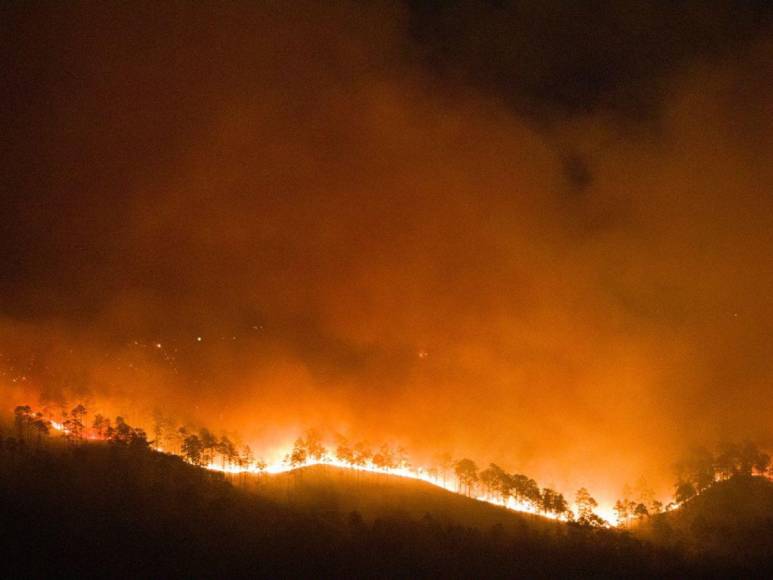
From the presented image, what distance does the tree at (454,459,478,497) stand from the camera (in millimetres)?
23953

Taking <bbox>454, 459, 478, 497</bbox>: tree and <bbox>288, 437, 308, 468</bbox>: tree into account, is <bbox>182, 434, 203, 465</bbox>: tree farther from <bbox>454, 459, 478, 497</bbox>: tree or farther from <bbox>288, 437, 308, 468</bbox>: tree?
<bbox>454, 459, 478, 497</bbox>: tree

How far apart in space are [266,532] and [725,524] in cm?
1430

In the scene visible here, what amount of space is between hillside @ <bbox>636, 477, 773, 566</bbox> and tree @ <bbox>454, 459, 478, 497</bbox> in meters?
5.63

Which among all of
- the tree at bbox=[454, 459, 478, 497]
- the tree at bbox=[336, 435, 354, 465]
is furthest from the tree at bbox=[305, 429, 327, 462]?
the tree at bbox=[454, 459, 478, 497]

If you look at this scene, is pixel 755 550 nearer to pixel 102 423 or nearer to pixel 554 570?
pixel 554 570

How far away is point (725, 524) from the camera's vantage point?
71.5 ft

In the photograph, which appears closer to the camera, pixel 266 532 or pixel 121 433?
pixel 266 532

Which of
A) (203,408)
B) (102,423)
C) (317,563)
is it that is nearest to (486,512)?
(317,563)

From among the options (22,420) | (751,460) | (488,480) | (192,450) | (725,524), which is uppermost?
(751,460)

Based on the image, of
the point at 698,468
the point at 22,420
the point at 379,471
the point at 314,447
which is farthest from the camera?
the point at 698,468

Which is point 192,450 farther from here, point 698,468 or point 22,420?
point 698,468

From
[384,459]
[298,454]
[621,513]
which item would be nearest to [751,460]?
[621,513]

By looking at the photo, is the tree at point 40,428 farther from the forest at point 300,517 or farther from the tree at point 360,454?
the tree at point 360,454

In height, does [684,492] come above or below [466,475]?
below
